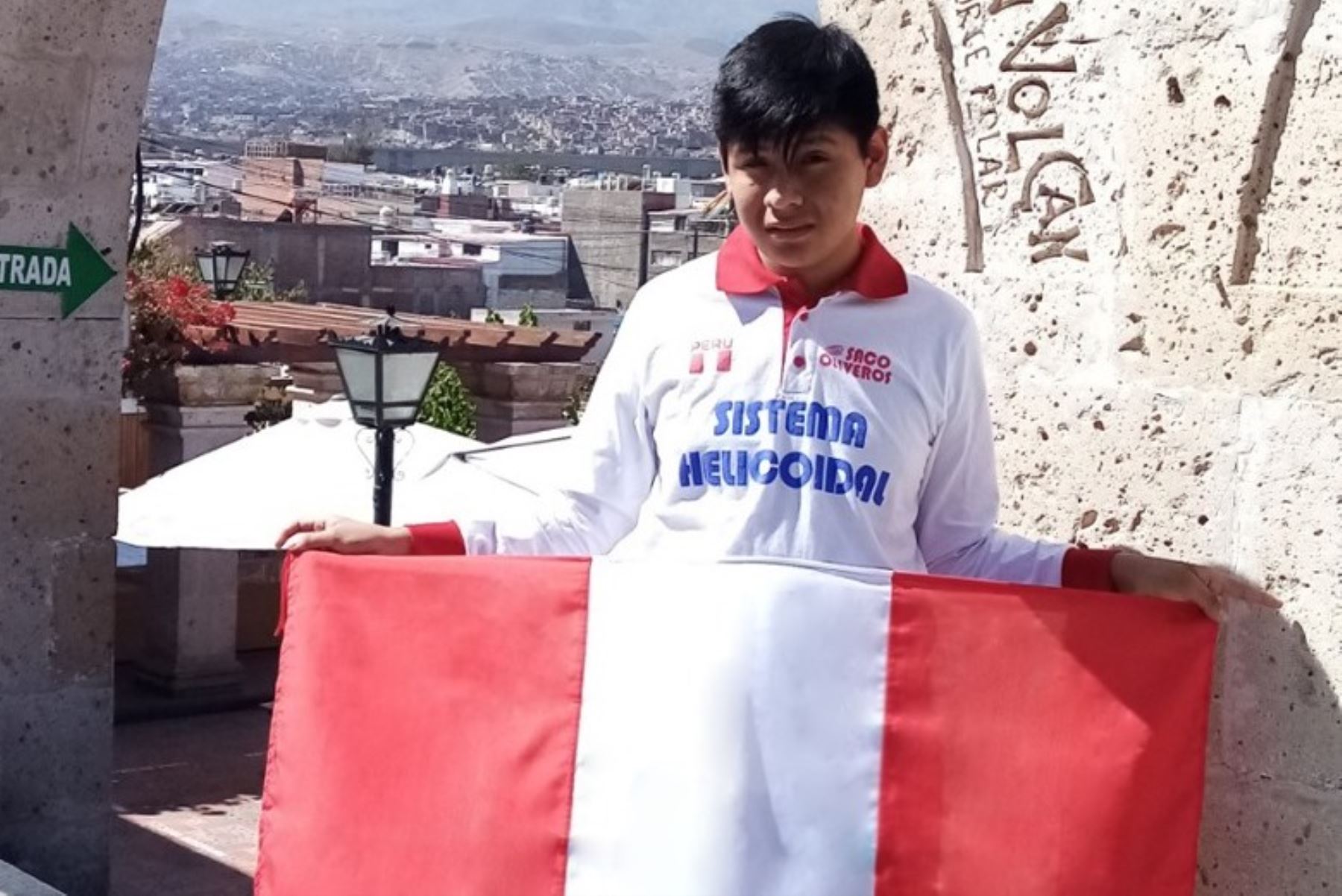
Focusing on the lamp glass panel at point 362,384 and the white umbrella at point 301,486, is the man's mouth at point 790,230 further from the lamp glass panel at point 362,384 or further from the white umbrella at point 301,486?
the white umbrella at point 301,486

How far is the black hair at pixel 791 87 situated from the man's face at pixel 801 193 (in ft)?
0.04

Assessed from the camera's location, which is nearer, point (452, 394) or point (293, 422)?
point (293, 422)

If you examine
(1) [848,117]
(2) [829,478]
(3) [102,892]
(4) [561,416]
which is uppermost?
(1) [848,117]

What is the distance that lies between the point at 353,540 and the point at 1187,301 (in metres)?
0.98

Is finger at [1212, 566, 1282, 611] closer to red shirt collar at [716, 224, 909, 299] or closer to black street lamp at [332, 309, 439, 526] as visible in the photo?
red shirt collar at [716, 224, 909, 299]

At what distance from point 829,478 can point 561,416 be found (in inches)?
405

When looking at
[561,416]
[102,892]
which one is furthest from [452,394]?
[102,892]

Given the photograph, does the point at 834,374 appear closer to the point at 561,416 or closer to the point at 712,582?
the point at 712,582

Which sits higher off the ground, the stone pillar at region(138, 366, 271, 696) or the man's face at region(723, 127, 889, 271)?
the man's face at region(723, 127, 889, 271)

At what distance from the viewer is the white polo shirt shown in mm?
2127

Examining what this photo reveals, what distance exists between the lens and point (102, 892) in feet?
19.3

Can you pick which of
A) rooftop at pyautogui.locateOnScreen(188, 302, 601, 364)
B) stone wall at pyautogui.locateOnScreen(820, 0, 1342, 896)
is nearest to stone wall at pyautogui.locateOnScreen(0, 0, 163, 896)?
stone wall at pyautogui.locateOnScreen(820, 0, 1342, 896)

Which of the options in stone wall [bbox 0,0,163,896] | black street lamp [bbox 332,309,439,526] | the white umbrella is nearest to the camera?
stone wall [bbox 0,0,163,896]

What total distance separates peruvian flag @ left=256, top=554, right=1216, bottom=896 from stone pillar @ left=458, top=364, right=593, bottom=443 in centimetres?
Answer: 988
